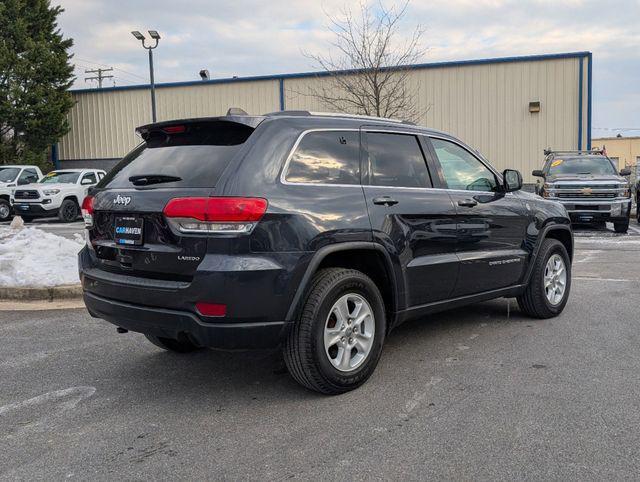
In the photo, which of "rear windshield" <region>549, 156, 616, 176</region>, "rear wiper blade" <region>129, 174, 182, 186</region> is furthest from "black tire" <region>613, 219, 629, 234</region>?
"rear wiper blade" <region>129, 174, 182, 186</region>

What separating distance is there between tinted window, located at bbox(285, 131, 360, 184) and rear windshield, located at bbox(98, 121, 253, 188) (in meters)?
0.38

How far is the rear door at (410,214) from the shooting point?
4254 millimetres

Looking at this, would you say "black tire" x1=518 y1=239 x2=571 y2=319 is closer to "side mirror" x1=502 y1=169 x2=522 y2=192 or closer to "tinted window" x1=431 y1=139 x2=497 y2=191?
"side mirror" x1=502 y1=169 x2=522 y2=192

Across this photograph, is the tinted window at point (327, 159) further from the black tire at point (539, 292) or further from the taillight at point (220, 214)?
the black tire at point (539, 292)

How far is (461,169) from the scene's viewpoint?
→ 521 centimetres

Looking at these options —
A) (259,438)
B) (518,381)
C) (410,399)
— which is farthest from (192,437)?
(518,381)

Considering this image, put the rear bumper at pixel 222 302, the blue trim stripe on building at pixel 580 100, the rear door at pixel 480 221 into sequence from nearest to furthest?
the rear bumper at pixel 222 302, the rear door at pixel 480 221, the blue trim stripe on building at pixel 580 100

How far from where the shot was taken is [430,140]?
4.97m

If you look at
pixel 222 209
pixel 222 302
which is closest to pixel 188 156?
pixel 222 209

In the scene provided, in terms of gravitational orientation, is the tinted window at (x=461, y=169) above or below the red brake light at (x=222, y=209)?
above

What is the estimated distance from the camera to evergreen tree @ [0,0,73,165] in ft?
87.8

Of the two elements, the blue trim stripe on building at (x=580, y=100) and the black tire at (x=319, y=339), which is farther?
the blue trim stripe on building at (x=580, y=100)

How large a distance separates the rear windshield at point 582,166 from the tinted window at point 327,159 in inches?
497

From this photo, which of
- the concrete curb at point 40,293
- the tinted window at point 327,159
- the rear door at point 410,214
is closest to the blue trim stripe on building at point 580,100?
the rear door at point 410,214
